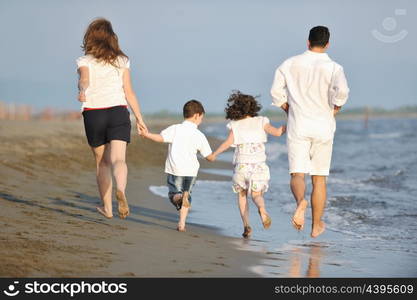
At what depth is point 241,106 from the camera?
8.25 m

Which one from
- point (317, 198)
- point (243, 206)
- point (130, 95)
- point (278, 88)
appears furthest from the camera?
point (243, 206)

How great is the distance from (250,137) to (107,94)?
1596 millimetres

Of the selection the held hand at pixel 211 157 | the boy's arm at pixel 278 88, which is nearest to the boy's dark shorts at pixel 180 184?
the held hand at pixel 211 157

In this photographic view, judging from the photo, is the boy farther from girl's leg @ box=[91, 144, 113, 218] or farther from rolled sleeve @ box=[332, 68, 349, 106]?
rolled sleeve @ box=[332, 68, 349, 106]

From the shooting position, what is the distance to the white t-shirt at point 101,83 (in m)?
7.70

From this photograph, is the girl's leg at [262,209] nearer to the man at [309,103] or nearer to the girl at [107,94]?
the man at [309,103]

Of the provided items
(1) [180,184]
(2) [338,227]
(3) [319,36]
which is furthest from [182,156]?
(2) [338,227]

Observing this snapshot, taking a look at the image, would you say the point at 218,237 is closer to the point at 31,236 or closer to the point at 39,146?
the point at 31,236

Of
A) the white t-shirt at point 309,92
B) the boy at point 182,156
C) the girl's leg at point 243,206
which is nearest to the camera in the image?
the white t-shirt at point 309,92

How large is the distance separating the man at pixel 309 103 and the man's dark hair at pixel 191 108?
1097 millimetres

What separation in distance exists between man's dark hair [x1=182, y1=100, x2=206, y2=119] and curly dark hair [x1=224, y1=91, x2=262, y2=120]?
0.30 metres

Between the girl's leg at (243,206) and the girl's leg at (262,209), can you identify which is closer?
the girl's leg at (262,209)

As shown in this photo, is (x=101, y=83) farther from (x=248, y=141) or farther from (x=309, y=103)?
(x=309, y=103)

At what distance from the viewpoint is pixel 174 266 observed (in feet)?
20.0
